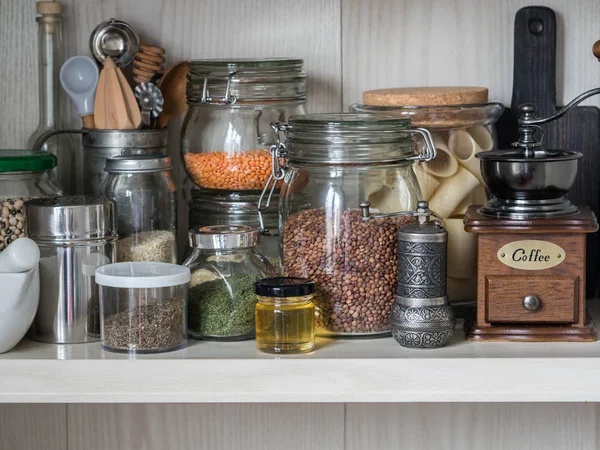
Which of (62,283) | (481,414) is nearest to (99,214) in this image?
(62,283)

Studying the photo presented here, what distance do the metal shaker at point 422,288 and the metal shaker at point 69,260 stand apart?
1.03 feet

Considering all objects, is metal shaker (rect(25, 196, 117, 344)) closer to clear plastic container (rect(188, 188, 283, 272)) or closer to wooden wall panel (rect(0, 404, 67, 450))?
clear plastic container (rect(188, 188, 283, 272))

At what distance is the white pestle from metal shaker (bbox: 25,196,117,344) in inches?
1.8

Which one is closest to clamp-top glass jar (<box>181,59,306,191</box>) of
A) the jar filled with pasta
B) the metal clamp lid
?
the metal clamp lid

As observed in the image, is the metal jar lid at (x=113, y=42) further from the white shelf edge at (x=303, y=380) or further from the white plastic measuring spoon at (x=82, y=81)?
the white shelf edge at (x=303, y=380)

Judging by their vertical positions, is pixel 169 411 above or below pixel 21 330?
below

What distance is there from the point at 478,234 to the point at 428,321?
0.11 m

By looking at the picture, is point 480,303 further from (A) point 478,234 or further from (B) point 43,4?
(B) point 43,4

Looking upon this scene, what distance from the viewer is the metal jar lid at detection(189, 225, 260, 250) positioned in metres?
0.93

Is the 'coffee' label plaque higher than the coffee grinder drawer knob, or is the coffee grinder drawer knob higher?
the 'coffee' label plaque

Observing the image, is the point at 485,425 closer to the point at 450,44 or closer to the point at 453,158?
the point at 453,158

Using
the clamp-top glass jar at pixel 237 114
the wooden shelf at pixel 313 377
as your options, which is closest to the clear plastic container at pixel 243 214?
the clamp-top glass jar at pixel 237 114

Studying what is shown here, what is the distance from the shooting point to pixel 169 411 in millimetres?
1229

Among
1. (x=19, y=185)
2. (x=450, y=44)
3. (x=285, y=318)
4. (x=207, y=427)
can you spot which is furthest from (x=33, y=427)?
(x=450, y=44)
